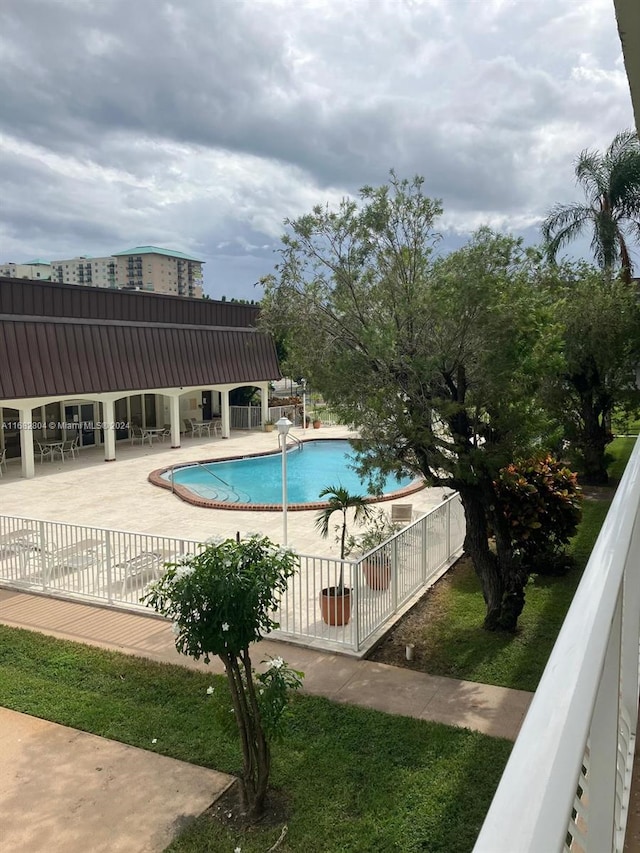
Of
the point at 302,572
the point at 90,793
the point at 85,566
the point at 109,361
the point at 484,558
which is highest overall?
the point at 109,361

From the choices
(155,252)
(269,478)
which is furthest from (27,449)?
(155,252)

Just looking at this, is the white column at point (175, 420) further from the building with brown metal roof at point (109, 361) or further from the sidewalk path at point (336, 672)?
the sidewalk path at point (336, 672)

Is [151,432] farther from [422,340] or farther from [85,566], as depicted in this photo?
[422,340]

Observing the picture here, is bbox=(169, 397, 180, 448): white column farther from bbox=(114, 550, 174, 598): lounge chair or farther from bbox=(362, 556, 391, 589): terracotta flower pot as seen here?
bbox=(362, 556, 391, 589): terracotta flower pot

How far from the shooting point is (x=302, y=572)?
10547 millimetres

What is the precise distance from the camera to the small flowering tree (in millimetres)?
4754

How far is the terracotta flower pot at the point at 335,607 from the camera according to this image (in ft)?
28.0

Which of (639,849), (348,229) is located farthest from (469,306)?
(639,849)

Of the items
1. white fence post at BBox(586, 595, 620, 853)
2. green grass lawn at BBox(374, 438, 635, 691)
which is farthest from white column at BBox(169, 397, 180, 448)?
white fence post at BBox(586, 595, 620, 853)

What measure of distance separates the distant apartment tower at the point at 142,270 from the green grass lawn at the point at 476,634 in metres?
138

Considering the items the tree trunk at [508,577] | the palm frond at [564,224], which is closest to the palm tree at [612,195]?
the palm frond at [564,224]

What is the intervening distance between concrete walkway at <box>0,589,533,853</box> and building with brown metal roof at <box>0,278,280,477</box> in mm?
14135

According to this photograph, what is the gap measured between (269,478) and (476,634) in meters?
13.7

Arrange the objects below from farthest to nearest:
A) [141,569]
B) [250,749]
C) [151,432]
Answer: [151,432], [141,569], [250,749]
